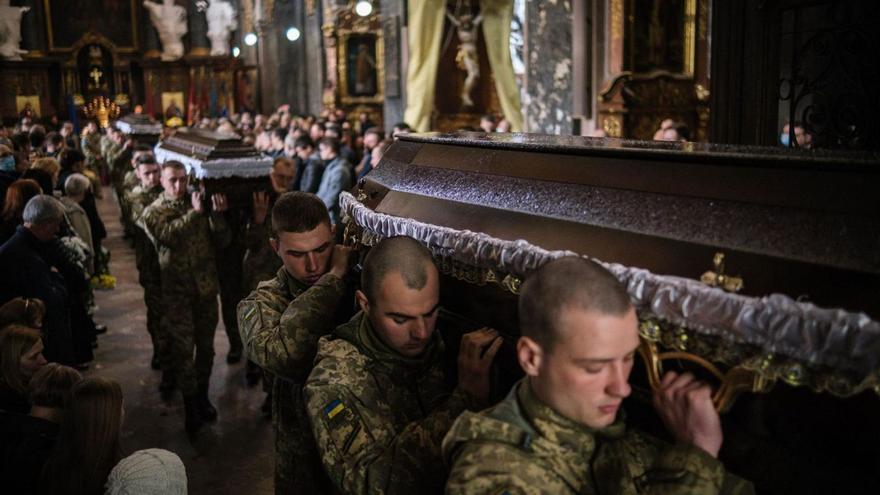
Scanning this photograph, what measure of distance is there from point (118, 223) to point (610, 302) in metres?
12.7

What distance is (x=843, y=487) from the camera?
123 centimetres

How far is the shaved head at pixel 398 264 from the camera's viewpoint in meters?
1.74

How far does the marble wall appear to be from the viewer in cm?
790

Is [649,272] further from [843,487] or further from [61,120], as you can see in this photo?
[61,120]

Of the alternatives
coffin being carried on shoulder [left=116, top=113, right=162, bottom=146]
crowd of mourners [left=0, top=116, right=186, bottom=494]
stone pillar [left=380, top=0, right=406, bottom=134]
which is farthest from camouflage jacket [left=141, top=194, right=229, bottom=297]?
stone pillar [left=380, top=0, right=406, bottom=134]

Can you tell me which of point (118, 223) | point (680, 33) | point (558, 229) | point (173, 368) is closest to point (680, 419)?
point (558, 229)

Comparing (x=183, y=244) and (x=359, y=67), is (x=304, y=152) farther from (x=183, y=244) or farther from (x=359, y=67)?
(x=359, y=67)

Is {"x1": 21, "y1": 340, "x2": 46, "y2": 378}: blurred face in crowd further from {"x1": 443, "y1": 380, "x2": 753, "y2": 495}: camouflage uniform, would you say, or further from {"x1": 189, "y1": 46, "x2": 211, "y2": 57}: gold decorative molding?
{"x1": 189, "y1": 46, "x2": 211, "y2": 57}: gold decorative molding

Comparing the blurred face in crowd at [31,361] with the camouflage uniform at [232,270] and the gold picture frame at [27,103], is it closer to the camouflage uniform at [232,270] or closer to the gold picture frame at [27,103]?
the camouflage uniform at [232,270]

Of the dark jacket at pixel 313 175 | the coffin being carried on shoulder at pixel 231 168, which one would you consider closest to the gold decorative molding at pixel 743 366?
the coffin being carried on shoulder at pixel 231 168

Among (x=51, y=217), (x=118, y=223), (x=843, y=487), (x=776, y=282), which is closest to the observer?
(x=843, y=487)

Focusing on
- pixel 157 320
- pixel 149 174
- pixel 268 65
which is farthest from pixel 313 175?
pixel 268 65

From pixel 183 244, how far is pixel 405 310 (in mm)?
3286

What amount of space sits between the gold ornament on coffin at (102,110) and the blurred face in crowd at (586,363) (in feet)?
81.3
